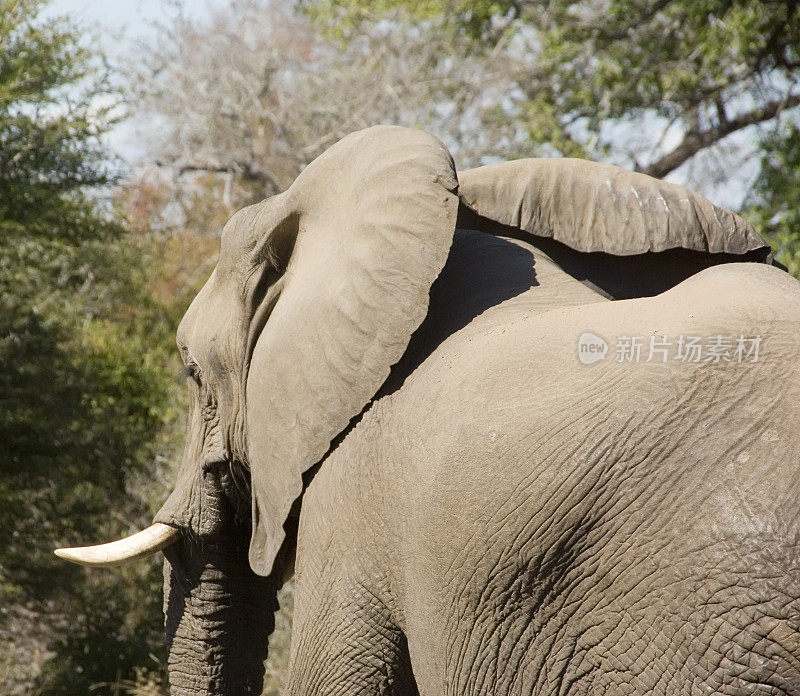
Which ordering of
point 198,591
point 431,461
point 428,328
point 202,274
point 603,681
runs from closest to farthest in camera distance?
point 603,681
point 431,461
point 428,328
point 198,591
point 202,274

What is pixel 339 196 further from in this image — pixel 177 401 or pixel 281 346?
pixel 177 401

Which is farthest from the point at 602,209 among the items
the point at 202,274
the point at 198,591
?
the point at 202,274

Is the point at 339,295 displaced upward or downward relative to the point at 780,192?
downward

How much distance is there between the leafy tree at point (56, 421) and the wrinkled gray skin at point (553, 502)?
13.8 ft

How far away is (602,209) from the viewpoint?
255cm

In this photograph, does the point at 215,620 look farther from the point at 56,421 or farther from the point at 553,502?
A: the point at 56,421

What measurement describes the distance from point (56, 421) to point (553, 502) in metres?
5.34

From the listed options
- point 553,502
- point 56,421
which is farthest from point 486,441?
Answer: point 56,421

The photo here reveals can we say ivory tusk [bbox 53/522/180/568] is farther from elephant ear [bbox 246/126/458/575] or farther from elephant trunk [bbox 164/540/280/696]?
elephant ear [bbox 246/126/458/575]

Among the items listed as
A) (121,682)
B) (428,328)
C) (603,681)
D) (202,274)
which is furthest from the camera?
(202,274)

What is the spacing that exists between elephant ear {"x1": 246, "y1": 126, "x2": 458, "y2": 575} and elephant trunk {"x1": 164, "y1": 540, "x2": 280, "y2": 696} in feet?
1.44

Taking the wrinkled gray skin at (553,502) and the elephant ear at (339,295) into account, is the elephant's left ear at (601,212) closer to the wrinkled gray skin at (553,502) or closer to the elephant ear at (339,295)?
the wrinkled gray skin at (553,502)

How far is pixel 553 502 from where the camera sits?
1772 mm

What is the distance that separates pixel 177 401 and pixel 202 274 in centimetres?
373
